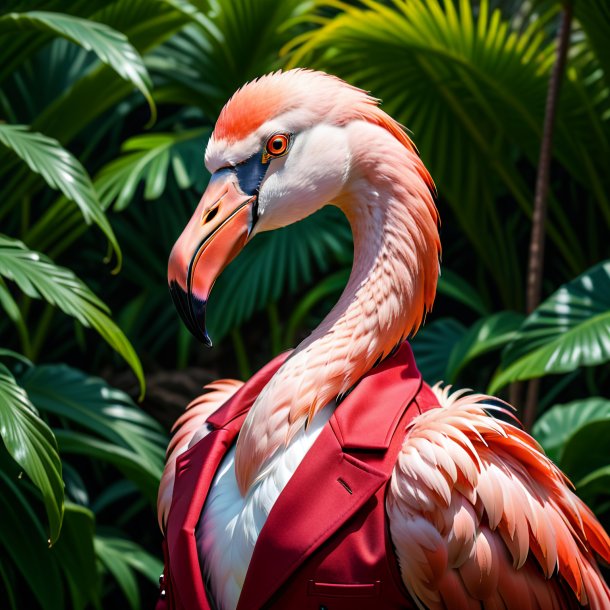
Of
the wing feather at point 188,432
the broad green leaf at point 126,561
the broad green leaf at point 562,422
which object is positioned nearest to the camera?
the wing feather at point 188,432

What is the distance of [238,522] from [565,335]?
1.12 meters

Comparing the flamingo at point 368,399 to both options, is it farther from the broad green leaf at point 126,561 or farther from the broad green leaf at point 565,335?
the broad green leaf at point 126,561

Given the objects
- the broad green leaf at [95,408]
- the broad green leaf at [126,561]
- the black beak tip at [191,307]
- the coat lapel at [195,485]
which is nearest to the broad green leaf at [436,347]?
the broad green leaf at [95,408]

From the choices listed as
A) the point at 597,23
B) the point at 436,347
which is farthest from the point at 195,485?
the point at 597,23

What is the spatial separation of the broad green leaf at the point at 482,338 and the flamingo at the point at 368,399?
1.13 meters

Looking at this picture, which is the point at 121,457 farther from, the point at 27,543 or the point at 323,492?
the point at 323,492

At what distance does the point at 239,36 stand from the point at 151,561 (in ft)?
4.88

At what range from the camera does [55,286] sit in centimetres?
171

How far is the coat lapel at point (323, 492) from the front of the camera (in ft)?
3.49

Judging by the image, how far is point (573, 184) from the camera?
10.4 ft

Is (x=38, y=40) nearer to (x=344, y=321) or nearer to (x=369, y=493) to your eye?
(x=344, y=321)

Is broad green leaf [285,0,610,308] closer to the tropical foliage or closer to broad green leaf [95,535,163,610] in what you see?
the tropical foliage

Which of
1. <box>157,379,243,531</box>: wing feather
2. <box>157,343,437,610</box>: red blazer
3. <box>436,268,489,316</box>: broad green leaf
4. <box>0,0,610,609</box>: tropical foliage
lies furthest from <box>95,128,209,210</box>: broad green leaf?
<box>157,343,437,610</box>: red blazer

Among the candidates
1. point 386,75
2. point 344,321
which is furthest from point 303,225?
point 344,321
